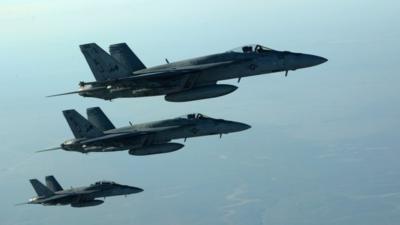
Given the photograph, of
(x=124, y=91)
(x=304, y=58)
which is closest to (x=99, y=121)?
(x=124, y=91)

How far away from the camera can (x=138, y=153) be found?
58.1 metres

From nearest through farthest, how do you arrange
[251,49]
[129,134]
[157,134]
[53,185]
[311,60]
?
[311,60], [251,49], [129,134], [157,134], [53,185]

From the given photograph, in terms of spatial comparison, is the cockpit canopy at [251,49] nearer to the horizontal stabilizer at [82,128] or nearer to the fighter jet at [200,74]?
the fighter jet at [200,74]

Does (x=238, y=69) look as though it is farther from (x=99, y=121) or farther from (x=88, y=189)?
(x=88, y=189)

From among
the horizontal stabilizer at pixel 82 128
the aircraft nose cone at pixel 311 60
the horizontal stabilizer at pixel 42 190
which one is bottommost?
the horizontal stabilizer at pixel 42 190

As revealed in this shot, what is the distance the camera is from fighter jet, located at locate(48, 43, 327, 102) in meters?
49.6

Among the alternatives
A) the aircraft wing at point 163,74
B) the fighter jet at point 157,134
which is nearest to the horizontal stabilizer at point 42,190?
the fighter jet at point 157,134

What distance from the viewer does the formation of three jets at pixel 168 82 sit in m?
49.8

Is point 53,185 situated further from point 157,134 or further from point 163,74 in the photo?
point 163,74

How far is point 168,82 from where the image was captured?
5038cm

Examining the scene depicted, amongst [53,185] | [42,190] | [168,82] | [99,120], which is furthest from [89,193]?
[168,82]

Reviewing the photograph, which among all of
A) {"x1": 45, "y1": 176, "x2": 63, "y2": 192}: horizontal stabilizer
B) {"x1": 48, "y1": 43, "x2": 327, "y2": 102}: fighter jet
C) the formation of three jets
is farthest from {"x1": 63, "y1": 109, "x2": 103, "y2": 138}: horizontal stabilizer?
{"x1": 45, "y1": 176, "x2": 63, "y2": 192}: horizontal stabilizer

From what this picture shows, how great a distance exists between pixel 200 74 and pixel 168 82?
249cm

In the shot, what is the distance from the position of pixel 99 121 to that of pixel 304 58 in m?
→ 22.7
